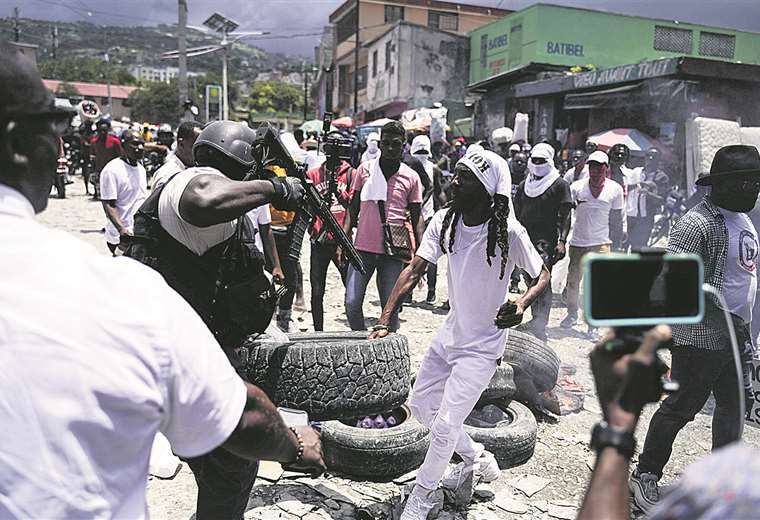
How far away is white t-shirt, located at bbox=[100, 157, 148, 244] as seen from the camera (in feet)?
21.8

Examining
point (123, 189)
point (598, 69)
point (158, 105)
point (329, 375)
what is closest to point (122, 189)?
point (123, 189)

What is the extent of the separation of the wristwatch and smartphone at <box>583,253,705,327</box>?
0.64 ft

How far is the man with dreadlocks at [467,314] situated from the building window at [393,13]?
51903 millimetres

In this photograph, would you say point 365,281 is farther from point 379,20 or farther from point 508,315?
point 379,20

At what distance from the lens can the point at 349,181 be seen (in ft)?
21.9

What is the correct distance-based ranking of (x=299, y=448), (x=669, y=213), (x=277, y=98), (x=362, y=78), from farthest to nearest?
(x=277, y=98) → (x=362, y=78) → (x=669, y=213) → (x=299, y=448)

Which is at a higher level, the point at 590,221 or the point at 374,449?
the point at 590,221

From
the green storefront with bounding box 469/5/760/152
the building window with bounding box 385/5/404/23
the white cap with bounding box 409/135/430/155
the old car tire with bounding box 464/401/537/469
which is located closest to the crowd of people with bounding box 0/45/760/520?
the old car tire with bounding box 464/401/537/469

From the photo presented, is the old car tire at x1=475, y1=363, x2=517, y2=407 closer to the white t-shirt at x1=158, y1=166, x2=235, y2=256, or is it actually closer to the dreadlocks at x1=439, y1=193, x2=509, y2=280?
the dreadlocks at x1=439, y1=193, x2=509, y2=280

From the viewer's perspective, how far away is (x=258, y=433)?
1516 mm

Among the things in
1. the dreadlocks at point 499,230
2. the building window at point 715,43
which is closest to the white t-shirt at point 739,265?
the dreadlocks at point 499,230

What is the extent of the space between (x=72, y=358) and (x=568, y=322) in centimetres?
704

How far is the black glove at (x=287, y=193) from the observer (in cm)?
282

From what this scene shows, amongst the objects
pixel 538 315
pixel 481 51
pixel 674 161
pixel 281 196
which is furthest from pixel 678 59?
pixel 481 51
